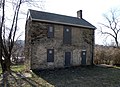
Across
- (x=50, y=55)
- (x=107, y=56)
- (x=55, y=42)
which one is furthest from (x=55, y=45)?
(x=107, y=56)

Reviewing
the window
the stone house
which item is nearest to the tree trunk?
the stone house

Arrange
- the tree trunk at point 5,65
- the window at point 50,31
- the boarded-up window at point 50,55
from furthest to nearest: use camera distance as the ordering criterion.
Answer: the tree trunk at point 5,65 < the window at point 50,31 < the boarded-up window at point 50,55

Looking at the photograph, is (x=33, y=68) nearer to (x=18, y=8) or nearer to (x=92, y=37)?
(x=18, y=8)

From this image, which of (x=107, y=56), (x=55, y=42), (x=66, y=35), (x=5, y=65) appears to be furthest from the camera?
(x=107, y=56)

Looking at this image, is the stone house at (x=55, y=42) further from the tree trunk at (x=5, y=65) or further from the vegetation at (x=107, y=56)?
the vegetation at (x=107, y=56)

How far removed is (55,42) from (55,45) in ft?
1.24

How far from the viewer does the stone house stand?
20.0 m

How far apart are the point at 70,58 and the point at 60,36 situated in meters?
3.26

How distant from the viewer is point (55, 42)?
70.7 feet

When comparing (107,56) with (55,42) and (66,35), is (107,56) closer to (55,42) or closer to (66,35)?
(66,35)

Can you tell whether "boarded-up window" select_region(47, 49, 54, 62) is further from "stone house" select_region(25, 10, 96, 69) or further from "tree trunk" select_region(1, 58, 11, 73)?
"tree trunk" select_region(1, 58, 11, 73)

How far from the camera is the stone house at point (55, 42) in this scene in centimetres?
2002

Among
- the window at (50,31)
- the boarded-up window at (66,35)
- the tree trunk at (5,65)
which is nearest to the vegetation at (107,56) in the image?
the boarded-up window at (66,35)

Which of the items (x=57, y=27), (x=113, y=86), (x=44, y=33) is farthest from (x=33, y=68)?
(x=113, y=86)
